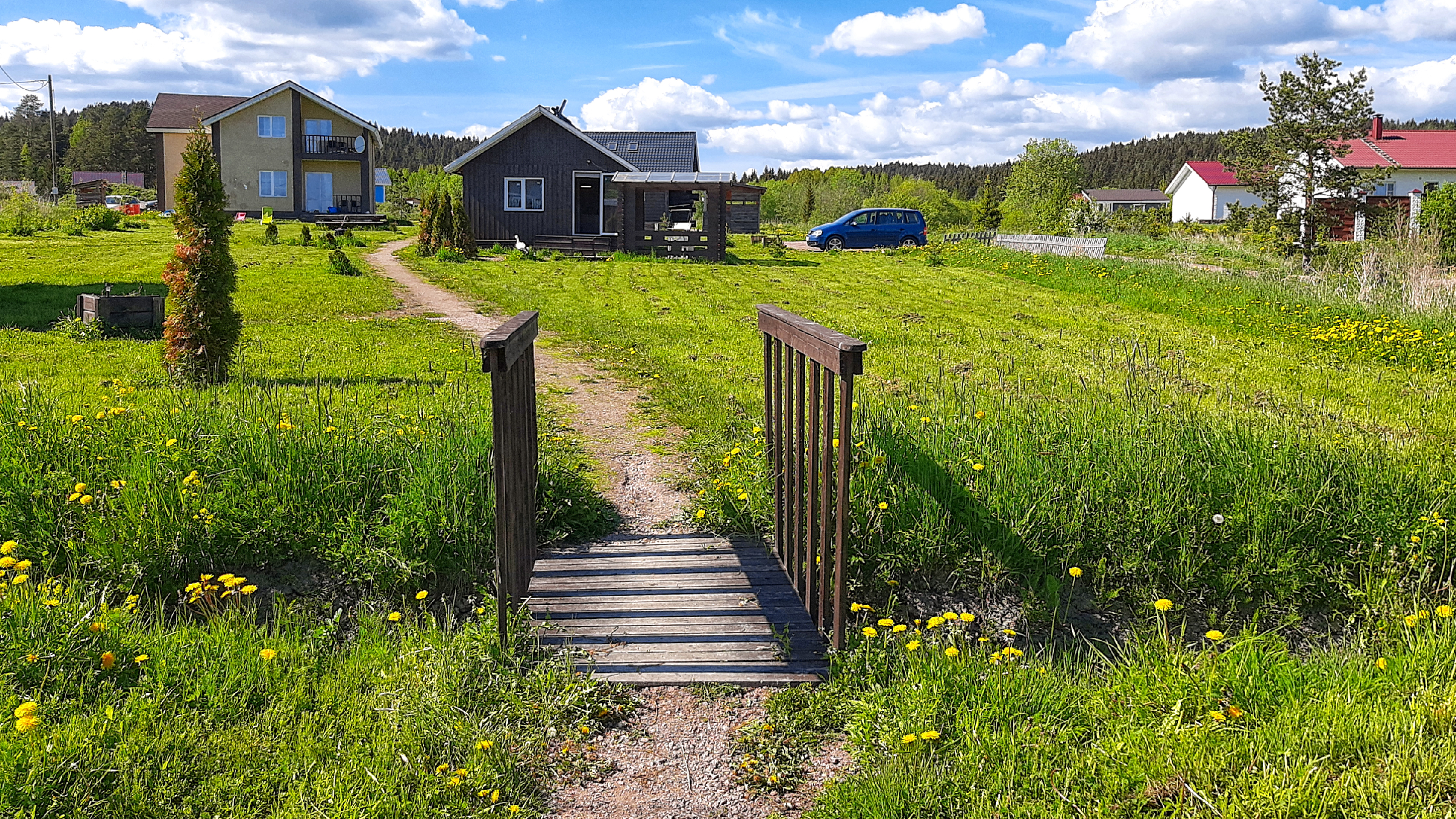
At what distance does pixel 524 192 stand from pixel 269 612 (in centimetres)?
2705

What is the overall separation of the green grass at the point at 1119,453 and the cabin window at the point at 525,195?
60.3ft

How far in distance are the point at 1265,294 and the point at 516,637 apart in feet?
49.6

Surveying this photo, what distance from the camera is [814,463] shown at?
4.23 metres

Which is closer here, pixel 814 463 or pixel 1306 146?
pixel 814 463

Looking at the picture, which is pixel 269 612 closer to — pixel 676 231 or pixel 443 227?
pixel 443 227

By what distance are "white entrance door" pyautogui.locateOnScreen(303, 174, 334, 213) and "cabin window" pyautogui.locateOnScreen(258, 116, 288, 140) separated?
2.10 m

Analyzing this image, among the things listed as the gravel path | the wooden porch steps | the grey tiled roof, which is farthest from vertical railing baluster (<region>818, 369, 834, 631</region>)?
the grey tiled roof

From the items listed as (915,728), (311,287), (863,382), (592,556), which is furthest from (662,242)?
(915,728)

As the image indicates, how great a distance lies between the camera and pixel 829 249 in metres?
34.8

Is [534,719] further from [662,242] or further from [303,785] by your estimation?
[662,242]

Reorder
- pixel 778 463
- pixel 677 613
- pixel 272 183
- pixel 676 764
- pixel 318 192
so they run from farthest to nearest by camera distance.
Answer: pixel 318 192
pixel 272 183
pixel 778 463
pixel 677 613
pixel 676 764

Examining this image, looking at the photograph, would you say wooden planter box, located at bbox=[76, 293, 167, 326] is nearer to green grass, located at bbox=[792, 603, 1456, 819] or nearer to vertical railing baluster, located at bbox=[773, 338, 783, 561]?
vertical railing baluster, located at bbox=[773, 338, 783, 561]

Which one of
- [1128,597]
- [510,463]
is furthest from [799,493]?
[1128,597]

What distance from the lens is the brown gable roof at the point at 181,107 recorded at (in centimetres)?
4990
